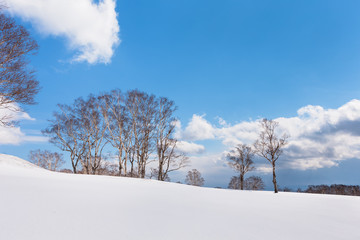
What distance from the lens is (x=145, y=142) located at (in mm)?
23297

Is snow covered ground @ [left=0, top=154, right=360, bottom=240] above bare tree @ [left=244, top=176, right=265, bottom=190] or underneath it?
above

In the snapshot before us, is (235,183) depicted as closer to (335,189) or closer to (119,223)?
(335,189)

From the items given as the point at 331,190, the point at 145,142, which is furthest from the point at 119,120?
the point at 331,190

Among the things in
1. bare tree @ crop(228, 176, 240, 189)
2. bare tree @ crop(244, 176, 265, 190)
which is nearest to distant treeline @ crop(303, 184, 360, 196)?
bare tree @ crop(244, 176, 265, 190)

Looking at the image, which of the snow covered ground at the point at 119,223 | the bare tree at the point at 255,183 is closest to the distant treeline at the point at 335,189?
the bare tree at the point at 255,183

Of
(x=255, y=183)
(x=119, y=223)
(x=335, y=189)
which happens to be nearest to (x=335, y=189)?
(x=335, y=189)

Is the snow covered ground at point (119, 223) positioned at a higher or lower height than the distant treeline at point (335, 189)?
higher

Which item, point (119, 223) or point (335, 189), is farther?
point (335, 189)

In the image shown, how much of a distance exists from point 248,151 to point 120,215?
112 feet

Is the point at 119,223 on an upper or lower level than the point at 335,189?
upper

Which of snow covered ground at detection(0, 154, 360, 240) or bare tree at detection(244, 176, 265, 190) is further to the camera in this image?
bare tree at detection(244, 176, 265, 190)

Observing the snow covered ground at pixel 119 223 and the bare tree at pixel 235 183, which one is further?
the bare tree at pixel 235 183

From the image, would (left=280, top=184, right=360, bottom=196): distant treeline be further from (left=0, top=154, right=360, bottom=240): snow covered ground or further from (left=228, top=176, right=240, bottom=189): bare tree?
(left=0, top=154, right=360, bottom=240): snow covered ground

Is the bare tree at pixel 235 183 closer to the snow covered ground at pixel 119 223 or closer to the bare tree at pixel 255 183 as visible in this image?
the bare tree at pixel 255 183
